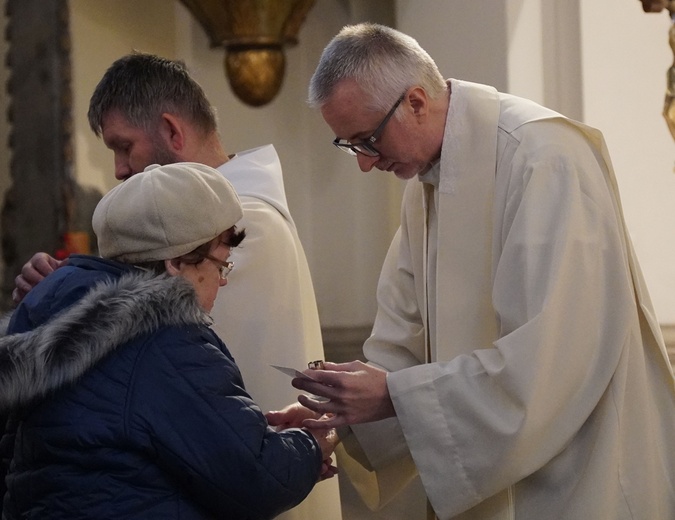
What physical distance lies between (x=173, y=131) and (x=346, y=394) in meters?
1.07

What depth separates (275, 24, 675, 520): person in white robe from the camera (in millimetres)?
2797

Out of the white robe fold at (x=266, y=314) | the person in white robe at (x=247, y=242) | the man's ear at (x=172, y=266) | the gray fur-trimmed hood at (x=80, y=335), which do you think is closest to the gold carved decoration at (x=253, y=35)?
the person in white robe at (x=247, y=242)

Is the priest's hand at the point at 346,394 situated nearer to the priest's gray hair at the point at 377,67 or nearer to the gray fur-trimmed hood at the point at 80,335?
the gray fur-trimmed hood at the point at 80,335

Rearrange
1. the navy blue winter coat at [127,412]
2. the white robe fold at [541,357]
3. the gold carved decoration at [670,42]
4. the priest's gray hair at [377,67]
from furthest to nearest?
1. the gold carved decoration at [670,42]
2. the priest's gray hair at [377,67]
3. the white robe fold at [541,357]
4. the navy blue winter coat at [127,412]

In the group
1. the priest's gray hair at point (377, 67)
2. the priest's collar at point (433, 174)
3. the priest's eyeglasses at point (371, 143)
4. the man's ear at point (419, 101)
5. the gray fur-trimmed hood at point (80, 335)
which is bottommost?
the gray fur-trimmed hood at point (80, 335)

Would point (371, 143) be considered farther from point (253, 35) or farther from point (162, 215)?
point (253, 35)

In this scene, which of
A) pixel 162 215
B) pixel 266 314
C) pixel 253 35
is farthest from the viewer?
pixel 253 35

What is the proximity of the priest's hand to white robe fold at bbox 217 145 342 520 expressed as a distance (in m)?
0.46

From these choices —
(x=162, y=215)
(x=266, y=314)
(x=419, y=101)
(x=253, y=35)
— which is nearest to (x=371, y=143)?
(x=419, y=101)

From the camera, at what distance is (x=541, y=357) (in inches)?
108

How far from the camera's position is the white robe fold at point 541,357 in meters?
2.79

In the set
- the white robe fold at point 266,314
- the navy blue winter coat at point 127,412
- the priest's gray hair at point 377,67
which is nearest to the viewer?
the navy blue winter coat at point 127,412

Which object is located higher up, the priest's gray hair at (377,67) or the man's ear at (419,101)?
the priest's gray hair at (377,67)

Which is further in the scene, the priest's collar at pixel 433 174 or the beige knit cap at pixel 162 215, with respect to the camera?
the priest's collar at pixel 433 174
